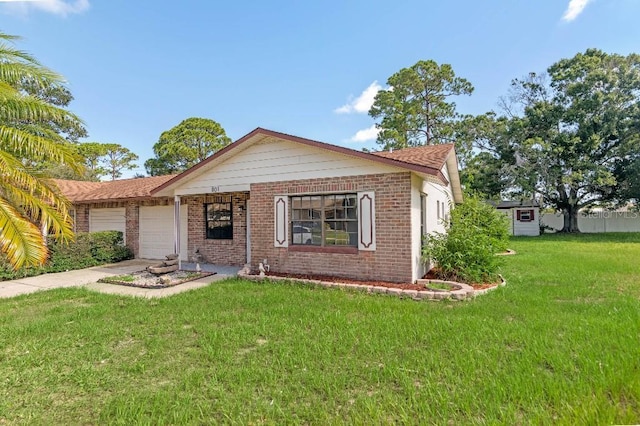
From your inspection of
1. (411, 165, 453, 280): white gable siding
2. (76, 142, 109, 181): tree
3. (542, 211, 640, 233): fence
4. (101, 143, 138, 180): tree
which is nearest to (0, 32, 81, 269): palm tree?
(411, 165, 453, 280): white gable siding

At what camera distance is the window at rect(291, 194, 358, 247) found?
27.1ft

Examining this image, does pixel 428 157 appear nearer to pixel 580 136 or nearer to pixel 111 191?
pixel 111 191

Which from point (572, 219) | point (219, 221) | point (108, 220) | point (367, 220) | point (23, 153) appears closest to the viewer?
point (23, 153)

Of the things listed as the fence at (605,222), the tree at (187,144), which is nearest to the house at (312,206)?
the tree at (187,144)

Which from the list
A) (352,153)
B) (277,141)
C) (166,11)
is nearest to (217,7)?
(166,11)

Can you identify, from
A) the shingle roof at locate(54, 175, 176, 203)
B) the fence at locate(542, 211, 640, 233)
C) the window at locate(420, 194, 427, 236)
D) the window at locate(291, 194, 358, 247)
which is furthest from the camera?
the fence at locate(542, 211, 640, 233)

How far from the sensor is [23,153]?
6410 millimetres

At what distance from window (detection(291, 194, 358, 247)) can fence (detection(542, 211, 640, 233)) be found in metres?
28.2

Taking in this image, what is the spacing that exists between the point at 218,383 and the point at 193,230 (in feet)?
30.8

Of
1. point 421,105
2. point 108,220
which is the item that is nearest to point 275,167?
point 108,220

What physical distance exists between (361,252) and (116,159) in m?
37.4

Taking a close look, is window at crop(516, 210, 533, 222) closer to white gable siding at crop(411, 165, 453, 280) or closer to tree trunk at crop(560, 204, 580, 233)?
tree trunk at crop(560, 204, 580, 233)

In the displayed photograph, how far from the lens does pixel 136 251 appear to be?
44.4ft

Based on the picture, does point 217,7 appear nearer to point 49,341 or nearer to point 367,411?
point 49,341
